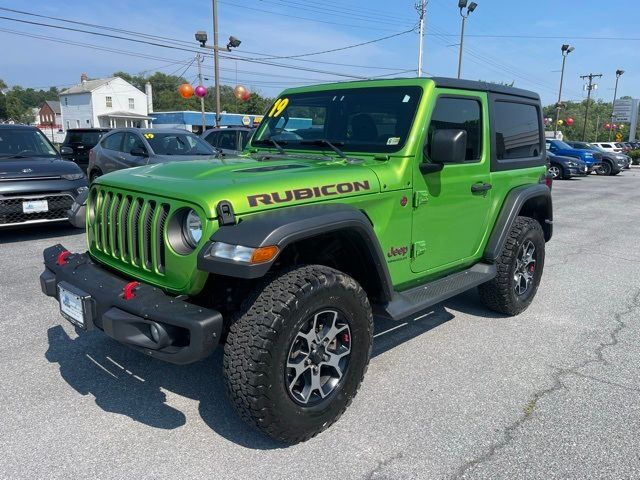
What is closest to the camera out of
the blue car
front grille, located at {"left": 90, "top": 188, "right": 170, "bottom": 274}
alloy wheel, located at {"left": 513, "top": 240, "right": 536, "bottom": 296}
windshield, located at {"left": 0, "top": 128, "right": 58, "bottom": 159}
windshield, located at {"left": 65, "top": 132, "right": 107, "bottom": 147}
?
front grille, located at {"left": 90, "top": 188, "right": 170, "bottom": 274}

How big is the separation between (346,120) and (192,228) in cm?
164

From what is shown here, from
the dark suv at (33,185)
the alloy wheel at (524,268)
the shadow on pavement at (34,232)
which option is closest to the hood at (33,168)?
the dark suv at (33,185)

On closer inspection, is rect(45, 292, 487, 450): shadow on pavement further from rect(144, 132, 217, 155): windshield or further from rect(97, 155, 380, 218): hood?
rect(144, 132, 217, 155): windshield

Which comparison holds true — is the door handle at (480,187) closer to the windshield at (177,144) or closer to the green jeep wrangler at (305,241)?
the green jeep wrangler at (305,241)

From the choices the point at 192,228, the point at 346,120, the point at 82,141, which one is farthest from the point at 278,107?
the point at 82,141

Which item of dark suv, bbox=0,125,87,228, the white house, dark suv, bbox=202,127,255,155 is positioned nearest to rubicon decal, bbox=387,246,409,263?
dark suv, bbox=0,125,87,228

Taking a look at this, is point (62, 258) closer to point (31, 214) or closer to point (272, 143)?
point (272, 143)

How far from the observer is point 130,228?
2.90 metres

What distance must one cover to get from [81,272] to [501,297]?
3.31 m

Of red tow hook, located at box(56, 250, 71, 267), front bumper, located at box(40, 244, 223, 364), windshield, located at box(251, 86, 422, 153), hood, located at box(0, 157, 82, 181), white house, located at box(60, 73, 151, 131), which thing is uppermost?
white house, located at box(60, 73, 151, 131)

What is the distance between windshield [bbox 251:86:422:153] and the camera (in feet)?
11.4

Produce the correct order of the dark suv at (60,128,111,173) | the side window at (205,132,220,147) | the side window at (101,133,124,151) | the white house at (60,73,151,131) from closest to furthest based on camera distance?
1. the side window at (101,133,124,151)
2. the side window at (205,132,220,147)
3. the dark suv at (60,128,111,173)
4. the white house at (60,73,151,131)

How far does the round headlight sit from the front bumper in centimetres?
31

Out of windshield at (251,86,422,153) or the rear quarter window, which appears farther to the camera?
the rear quarter window
